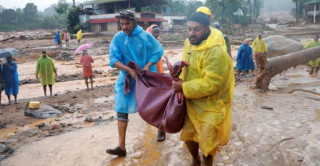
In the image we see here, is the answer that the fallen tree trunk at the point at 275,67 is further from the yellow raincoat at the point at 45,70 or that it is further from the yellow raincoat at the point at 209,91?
the yellow raincoat at the point at 45,70

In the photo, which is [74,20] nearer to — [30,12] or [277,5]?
[30,12]

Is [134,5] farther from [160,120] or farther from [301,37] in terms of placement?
[160,120]

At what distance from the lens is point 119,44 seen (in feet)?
11.0

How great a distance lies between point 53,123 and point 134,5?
28.8m

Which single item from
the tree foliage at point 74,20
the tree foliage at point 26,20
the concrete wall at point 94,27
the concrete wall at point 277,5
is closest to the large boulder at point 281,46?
the concrete wall at point 94,27

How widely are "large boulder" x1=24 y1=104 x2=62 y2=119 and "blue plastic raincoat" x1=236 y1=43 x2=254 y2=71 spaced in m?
6.72

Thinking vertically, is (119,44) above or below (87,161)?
above

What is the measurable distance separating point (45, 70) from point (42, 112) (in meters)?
2.86

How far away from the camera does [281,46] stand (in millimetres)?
12992

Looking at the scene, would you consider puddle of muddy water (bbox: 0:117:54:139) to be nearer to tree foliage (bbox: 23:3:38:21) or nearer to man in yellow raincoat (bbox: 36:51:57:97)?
man in yellow raincoat (bbox: 36:51:57:97)

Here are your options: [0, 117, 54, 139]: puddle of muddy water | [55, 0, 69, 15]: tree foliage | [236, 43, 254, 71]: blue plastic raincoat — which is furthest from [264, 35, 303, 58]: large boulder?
[55, 0, 69, 15]: tree foliage

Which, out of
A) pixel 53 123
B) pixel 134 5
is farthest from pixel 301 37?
pixel 53 123

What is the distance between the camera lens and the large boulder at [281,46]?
12656mm

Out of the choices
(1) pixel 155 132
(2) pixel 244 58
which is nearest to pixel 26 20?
(2) pixel 244 58
